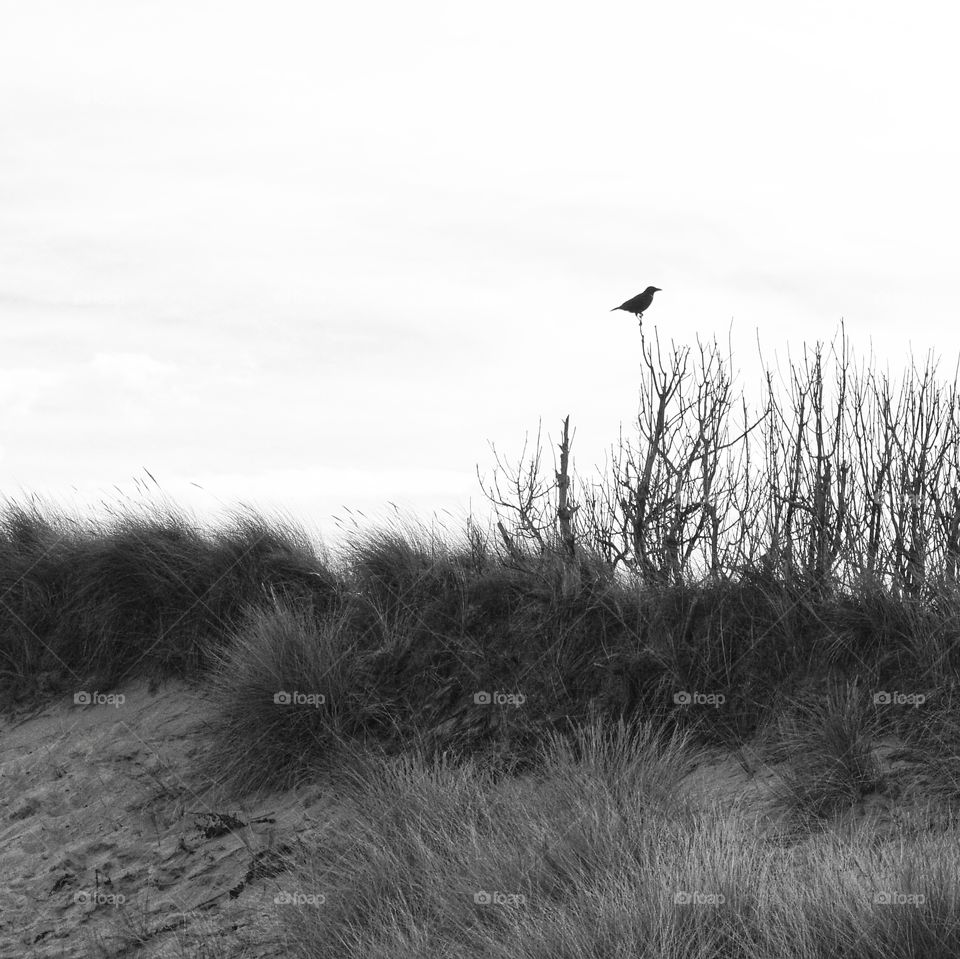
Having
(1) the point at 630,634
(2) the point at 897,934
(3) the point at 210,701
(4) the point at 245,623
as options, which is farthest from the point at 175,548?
(2) the point at 897,934

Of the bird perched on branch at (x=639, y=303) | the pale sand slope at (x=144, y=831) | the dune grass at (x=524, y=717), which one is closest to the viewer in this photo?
the dune grass at (x=524, y=717)

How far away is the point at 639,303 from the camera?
1038 centimetres

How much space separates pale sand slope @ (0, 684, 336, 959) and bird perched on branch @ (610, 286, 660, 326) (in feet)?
17.5

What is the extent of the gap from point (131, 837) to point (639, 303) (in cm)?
639

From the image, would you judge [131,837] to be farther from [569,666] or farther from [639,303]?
[639,303]

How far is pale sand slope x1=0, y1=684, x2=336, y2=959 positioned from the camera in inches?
262

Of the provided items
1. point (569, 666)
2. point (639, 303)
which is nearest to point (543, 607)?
point (569, 666)

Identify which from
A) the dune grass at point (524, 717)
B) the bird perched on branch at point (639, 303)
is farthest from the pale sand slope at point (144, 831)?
the bird perched on branch at point (639, 303)

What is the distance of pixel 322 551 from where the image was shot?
397 inches

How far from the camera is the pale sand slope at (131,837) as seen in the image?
6.66 m

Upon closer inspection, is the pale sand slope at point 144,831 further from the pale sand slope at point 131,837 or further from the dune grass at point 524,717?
the dune grass at point 524,717

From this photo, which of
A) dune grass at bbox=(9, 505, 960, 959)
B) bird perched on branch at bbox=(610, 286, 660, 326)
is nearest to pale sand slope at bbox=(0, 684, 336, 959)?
dune grass at bbox=(9, 505, 960, 959)

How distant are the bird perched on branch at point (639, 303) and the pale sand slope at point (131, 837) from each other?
17.5 feet

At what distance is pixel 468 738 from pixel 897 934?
3804mm
